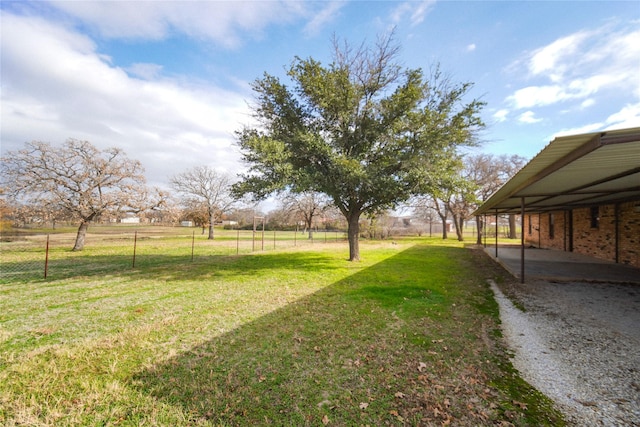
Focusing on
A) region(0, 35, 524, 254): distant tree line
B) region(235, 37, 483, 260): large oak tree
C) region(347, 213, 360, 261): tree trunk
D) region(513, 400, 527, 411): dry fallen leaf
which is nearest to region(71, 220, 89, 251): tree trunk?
region(0, 35, 524, 254): distant tree line

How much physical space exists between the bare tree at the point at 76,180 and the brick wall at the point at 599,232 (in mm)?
23674

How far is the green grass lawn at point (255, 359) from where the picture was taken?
2.48 meters

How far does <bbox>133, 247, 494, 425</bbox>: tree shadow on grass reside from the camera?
8.20 ft

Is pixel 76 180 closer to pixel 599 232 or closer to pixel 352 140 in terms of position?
pixel 352 140

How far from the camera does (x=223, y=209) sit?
3128cm

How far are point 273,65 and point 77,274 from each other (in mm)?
10328

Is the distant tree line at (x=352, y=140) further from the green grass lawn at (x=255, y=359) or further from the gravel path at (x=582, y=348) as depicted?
the gravel path at (x=582, y=348)

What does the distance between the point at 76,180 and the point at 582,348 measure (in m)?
21.1

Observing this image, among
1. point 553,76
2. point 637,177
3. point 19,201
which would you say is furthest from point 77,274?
point 553,76

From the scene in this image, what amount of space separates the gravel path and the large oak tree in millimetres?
5221

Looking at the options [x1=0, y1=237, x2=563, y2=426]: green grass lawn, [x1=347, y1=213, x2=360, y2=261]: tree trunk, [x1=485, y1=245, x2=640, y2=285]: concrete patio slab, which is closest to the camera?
[x1=0, y1=237, x2=563, y2=426]: green grass lawn

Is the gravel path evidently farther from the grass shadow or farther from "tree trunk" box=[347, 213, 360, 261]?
"tree trunk" box=[347, 213, 360, 261]

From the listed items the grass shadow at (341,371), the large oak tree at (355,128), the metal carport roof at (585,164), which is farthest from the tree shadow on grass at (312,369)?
the large oak tree at (355,128)

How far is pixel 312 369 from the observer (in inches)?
127
